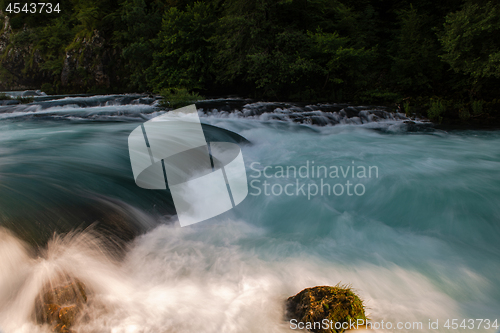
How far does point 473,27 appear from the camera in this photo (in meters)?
8.84

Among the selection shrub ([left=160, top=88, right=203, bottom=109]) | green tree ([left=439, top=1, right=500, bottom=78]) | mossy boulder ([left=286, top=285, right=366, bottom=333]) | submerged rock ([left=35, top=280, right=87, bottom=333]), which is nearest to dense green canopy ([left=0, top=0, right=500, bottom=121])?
green tree ([left=439, top=1, right=500, bottom=78])

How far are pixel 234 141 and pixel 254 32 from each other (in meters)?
7.21

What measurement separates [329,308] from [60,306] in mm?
1827

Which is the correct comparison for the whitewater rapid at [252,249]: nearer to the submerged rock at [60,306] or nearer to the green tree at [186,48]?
the submerged rock at [60,306]

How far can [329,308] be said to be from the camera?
1.98 meters

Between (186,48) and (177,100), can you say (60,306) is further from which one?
(186,48)

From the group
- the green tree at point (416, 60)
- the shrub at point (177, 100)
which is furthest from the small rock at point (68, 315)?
the green tree at point (416, 60)

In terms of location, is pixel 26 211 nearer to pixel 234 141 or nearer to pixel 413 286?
pixel 413 286

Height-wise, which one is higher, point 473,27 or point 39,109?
point 473,27

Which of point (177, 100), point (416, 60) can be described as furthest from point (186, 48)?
point (416, 60)

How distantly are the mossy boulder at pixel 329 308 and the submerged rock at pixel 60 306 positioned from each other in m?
1.57

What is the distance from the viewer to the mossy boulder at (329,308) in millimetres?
1959

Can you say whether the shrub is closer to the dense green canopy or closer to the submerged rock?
the dense green canopy

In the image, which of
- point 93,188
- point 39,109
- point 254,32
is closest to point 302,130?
point 254,32
